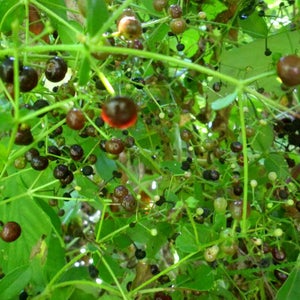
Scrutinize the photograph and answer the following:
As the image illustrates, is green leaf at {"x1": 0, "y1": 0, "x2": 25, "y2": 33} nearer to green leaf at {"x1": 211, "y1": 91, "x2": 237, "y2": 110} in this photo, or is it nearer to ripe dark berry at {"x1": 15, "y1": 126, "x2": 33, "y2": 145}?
ripe dark berry at {"x1": 15, "y1": 126, "x2": 33, "y2": 145}

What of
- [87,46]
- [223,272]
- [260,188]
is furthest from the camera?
[260,188]

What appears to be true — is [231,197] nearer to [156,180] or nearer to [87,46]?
[156,180]

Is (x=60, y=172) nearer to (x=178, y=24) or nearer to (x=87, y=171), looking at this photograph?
(x=87, y=171)

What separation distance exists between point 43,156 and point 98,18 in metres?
0.31

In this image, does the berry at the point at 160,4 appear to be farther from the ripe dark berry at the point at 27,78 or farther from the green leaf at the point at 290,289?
the green leaf at the point at 290,289

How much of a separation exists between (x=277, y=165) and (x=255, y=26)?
0.24 m

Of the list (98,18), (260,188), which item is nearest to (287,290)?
(260,188)

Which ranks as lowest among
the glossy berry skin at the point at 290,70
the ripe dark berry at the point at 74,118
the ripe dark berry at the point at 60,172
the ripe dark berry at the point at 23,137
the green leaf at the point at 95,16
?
the ripe dark berry at the point at 60,172

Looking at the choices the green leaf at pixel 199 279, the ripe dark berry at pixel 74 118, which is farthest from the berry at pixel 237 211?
the ripe dark berry at pixel 74 118

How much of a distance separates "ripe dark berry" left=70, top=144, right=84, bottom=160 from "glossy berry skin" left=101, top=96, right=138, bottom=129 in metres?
0.30

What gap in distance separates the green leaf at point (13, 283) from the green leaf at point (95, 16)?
1.23 ft

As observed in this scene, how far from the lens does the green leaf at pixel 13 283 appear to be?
74 cm

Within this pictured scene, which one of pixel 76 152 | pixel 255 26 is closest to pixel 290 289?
pixel 76 152

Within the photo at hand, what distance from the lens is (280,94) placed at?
1.05m
